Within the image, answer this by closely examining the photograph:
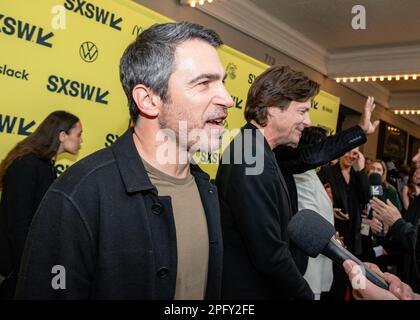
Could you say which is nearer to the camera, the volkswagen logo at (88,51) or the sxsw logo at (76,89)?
the sxsw logo at (76,89)

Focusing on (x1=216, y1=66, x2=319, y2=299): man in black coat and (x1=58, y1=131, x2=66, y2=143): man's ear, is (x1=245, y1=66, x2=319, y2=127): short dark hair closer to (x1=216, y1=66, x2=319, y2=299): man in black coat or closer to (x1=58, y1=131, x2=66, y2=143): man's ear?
(x1=216, y1=66, x2=319, y2=299): man in black coat

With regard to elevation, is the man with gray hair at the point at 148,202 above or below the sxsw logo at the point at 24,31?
below

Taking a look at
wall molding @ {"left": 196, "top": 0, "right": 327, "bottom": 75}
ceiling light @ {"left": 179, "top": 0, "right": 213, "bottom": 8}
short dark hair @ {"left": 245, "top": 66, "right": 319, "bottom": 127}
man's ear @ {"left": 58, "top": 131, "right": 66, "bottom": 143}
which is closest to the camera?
short dark hair @ {"left": 245, "top": 66, "right": 319, "bottom": 127}

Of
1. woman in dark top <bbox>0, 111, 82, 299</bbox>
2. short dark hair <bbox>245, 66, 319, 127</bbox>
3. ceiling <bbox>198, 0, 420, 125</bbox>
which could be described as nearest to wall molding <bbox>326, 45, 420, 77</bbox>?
ceiling <bbox>198, 0, 420, 125</bbox>

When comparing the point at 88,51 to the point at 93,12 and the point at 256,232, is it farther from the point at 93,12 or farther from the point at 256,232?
the point at 256,232

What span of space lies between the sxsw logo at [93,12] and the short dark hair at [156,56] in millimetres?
1437

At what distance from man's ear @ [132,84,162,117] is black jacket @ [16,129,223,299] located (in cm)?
14

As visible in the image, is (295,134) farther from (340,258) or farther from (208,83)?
(340,258)

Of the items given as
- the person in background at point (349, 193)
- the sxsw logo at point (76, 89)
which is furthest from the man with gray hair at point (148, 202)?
the person in background at point (349, 193)

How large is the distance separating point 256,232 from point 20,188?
4.31ft

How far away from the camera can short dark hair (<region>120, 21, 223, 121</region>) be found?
1.14 metres

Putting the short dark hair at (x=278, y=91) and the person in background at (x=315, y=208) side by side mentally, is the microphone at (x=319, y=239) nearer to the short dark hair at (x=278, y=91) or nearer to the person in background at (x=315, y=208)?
the short dark hair at (x=278, y=91)

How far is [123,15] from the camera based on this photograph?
105 inches

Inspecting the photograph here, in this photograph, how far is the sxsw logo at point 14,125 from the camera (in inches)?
86.1
